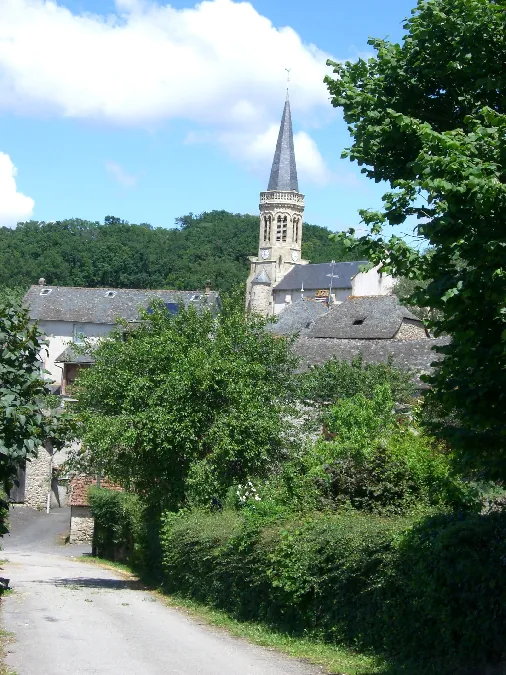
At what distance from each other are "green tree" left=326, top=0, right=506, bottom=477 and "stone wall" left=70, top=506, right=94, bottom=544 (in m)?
34.2

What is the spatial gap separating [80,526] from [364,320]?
19071 mm

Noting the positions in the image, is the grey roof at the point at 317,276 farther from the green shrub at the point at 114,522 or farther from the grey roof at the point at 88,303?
the green shrub at the point at 114,522

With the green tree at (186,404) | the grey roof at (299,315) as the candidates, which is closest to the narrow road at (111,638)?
the green tree at (186,404)

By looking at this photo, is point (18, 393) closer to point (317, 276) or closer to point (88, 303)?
point (88, 303)

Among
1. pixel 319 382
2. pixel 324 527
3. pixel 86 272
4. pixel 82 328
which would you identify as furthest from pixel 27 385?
pixel 86 272

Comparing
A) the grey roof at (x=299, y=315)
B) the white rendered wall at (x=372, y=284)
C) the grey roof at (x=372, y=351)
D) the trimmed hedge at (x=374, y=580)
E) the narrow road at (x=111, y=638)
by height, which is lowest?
the narrow road at (x=111, y=638)

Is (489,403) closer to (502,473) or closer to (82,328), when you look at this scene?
(502,473)

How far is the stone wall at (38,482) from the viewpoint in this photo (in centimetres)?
4928

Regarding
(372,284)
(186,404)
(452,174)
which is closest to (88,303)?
(372,284)

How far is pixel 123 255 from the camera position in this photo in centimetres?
12075

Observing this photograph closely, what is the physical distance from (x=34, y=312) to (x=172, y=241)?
6634 centimetres

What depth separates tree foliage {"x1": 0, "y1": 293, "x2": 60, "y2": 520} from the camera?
432 inches

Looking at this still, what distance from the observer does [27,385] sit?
38.1 feet

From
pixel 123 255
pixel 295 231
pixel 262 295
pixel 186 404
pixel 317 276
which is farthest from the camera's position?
pixel 295 231
